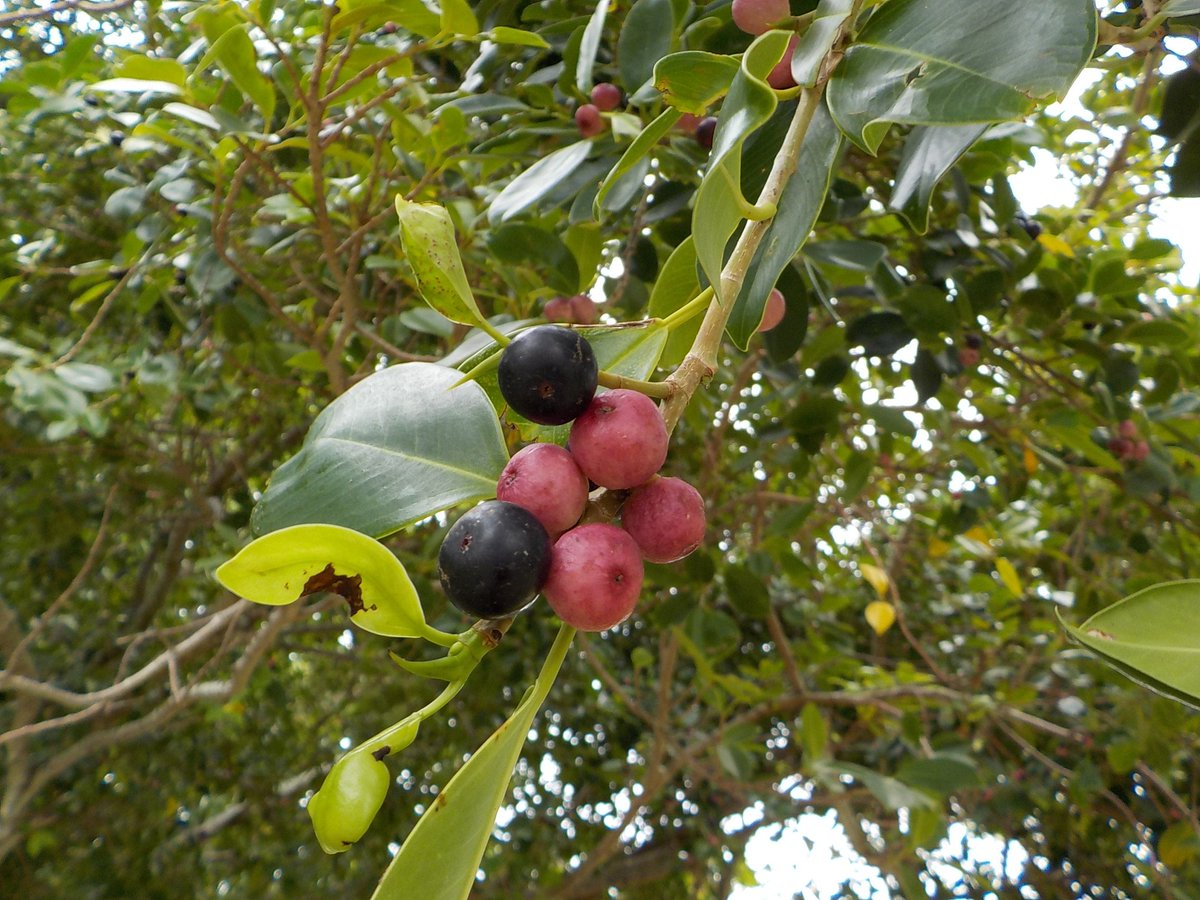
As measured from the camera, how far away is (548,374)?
0.42 m

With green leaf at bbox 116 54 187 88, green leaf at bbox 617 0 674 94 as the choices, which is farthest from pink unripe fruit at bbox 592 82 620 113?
green leaf at bbox 116 54 187 88

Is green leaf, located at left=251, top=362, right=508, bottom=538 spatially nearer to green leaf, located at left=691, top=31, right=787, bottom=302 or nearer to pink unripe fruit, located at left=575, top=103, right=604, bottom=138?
green leaf, located at left=691, top=31, right=787, bottom=302

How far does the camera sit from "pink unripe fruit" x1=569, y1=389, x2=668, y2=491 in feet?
1.36

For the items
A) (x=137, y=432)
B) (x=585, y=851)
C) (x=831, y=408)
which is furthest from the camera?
(x=585, y=851)

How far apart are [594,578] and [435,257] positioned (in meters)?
0.17

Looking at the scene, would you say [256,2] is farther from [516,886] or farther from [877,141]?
[516,886]

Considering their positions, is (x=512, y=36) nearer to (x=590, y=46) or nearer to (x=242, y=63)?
(x=590, y=46)

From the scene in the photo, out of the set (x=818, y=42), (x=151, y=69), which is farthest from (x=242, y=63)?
(x=818, y=42)

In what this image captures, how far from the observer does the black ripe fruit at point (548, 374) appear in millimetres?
416

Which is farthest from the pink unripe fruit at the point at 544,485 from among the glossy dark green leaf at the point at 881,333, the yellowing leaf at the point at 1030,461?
the yellowing leaf at the point at 1030,461

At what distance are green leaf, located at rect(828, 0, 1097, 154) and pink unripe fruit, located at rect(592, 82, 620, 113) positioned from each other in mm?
560

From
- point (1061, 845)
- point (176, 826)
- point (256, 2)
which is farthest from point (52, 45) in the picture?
point (1061, 845)

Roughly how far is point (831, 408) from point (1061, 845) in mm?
2710

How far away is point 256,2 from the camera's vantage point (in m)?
1.17
